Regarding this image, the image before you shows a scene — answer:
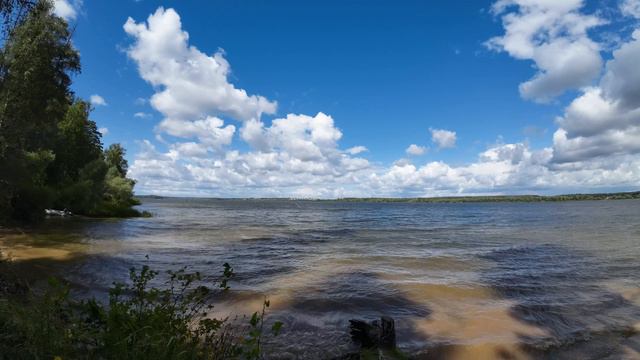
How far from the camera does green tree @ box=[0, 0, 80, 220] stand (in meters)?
20.6

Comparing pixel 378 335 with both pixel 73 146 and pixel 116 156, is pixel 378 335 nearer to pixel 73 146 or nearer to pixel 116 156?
pixel 73 146

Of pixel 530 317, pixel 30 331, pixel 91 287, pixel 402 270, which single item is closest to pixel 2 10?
pixel 91 287

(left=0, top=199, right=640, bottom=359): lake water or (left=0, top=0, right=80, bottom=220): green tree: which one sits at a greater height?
(left=0, top=0, right=80, bottom=220): green tree

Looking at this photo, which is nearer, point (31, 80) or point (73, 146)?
point (31, 80)

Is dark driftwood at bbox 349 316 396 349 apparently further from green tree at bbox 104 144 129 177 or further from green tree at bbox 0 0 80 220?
green tree at bbox 104 144 129 177

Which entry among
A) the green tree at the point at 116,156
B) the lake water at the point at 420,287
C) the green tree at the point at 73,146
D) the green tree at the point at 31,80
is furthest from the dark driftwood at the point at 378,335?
the green tree at the point at 116,156

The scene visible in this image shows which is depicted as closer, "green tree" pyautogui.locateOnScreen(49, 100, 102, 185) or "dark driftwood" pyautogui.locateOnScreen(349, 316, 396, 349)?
"dark driftwood" pyautogui.locateOnScreen(349, 316, 396, 349)

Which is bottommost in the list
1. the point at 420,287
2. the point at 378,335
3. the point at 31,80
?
the point at 420,287

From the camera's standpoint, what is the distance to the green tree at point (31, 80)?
2061 cm

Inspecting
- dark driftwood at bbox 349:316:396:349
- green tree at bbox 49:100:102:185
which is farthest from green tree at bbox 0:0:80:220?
green tree at bbox 49:100:102:185

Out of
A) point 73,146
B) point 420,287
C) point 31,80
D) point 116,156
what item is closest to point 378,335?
point 420,287

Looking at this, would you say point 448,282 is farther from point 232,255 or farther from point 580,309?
point 232,255

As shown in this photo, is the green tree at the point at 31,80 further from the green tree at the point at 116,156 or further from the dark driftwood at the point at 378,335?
the green tree at the point at 116,156

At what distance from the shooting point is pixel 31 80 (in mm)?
21422
